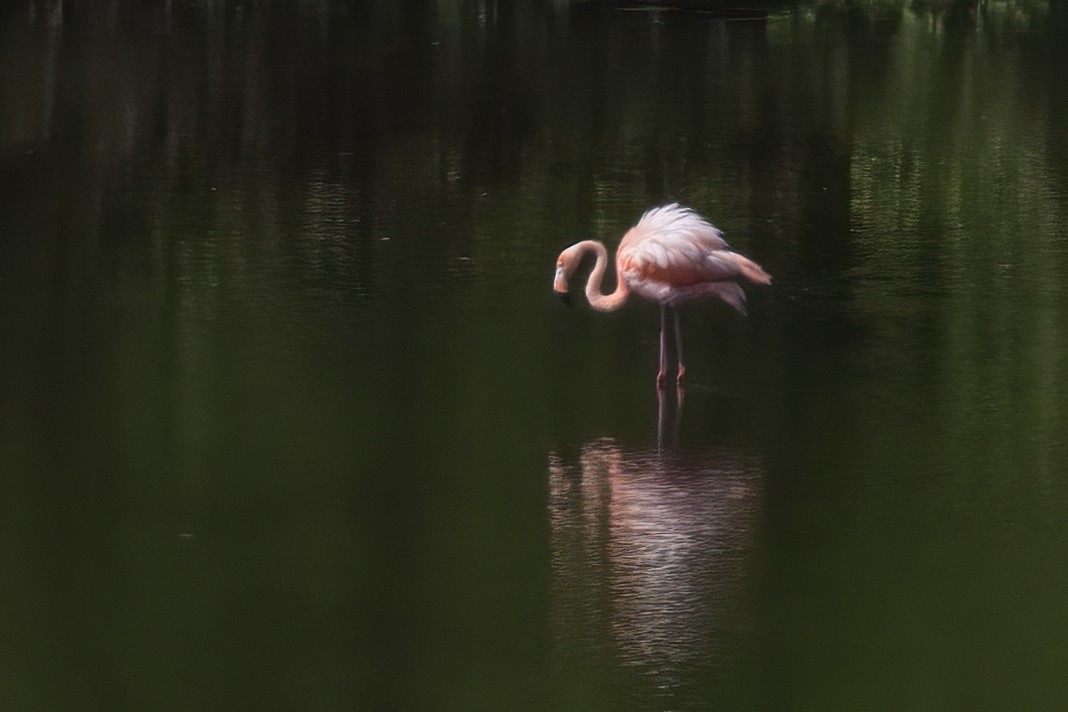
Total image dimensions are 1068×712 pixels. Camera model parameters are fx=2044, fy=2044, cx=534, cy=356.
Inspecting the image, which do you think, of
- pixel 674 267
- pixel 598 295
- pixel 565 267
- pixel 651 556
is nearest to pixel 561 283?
pixel 565 267

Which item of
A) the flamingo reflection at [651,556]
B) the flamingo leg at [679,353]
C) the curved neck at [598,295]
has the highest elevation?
the curved neck at [598,295]

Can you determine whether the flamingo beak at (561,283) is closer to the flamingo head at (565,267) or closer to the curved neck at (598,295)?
the flamingo head at (565,267)

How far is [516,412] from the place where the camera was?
27.6ft

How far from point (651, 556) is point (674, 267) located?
245cm

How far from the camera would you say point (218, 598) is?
254 inches

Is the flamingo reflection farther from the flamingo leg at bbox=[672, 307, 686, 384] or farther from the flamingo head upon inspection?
the flamingo head

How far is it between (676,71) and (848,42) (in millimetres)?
2940

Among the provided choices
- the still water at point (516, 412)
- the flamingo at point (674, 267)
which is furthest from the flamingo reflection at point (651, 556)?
the flamingo at point (674, 267)

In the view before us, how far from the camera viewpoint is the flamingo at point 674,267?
8977mm

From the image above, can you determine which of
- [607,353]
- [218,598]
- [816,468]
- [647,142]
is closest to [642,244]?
[607,353]

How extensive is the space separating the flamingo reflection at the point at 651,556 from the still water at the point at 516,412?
17 millimetres

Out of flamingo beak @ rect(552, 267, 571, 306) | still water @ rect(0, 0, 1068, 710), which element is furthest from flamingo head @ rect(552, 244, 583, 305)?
still water @ rect(0, 0, 1068, 710)

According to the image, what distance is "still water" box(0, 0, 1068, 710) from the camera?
604 centimetres

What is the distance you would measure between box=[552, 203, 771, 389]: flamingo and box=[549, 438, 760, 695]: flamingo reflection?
4.03 ft
